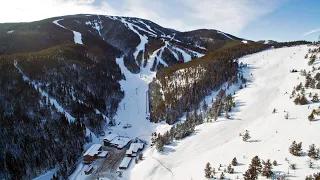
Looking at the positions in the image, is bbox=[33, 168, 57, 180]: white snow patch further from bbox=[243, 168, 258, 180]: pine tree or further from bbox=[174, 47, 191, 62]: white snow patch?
bbox=[174, 47, 191, 62]: white snow patch

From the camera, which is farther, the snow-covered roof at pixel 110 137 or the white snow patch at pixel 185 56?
the white snow patch at pixel 185 56

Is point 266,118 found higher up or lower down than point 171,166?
higher up

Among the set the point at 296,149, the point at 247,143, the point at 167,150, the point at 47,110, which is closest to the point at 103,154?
the point at 167,150

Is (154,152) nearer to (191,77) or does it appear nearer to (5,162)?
(5,162)

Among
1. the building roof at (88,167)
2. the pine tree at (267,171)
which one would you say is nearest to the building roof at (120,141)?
the building roof at (88,167)

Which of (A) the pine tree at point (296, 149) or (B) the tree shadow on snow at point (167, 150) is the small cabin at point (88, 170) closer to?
(B) the tree shadow on snow at point (167, 150)

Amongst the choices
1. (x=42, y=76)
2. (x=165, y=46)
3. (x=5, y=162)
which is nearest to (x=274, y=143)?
(x=5, y=162)
